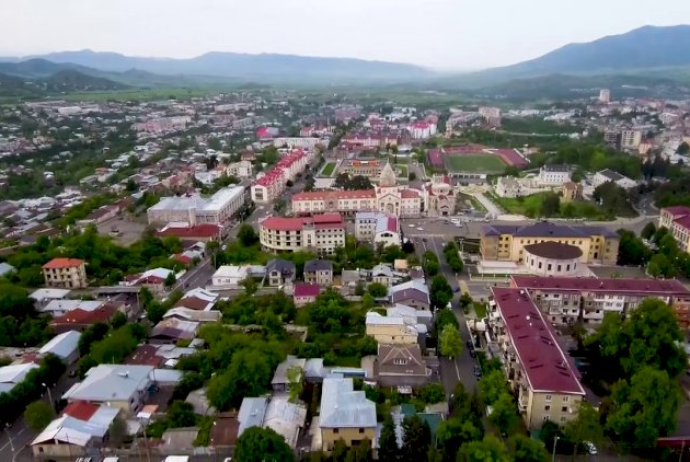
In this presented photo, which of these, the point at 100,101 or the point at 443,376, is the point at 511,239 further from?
the point at 100,101

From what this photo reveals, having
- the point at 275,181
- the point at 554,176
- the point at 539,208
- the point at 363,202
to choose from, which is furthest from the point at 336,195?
the point at 554,176

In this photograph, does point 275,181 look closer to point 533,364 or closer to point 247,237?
point 247,237

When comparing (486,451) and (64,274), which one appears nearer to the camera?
(486,451)

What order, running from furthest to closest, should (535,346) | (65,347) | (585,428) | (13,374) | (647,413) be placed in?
(65,347) → (13,374) → (535,346) → (647,413) → (585,428)

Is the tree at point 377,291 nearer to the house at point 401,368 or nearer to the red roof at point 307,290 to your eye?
the red roof at point 307,290

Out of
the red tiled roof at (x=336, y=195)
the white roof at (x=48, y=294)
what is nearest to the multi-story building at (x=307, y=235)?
the red tiled roof at (x=336, y=195)

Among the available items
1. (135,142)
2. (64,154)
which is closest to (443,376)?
(64,154)
